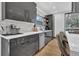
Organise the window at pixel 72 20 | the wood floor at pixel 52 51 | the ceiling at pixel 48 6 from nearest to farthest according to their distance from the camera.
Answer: the window at pixel 72 20
the wood floor at pixel 52 51
the ceiling at pixel 48 6

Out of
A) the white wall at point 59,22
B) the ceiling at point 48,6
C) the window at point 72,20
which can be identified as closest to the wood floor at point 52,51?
the white wall at point 59,22

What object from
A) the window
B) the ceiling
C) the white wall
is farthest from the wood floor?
the ceiling

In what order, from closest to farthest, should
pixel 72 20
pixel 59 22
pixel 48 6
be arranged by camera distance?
pixel 72 20 < pixel 59 22 < pixel 48 6

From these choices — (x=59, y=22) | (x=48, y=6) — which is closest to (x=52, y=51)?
(x=59, y=22)

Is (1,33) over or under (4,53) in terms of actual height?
over

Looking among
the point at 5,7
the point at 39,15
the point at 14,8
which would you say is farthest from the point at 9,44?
the point at 39,15

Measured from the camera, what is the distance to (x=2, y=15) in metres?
1.96

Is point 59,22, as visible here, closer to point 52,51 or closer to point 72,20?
point 72,20

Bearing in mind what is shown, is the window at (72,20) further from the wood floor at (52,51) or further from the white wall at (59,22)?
the wood floor at (52,51)

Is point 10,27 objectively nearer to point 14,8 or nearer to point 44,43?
point 14,8

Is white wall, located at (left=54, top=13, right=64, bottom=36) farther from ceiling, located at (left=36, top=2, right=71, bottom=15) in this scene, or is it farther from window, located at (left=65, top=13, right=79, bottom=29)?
ceiling, located at (left=36, top=2, right=71, bottom=15)

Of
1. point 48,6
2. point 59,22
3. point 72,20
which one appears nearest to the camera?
point 72,20

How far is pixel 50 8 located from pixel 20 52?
2.07 meters

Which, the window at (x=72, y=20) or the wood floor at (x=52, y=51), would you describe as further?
the wood floor at (x=52, y=51)
